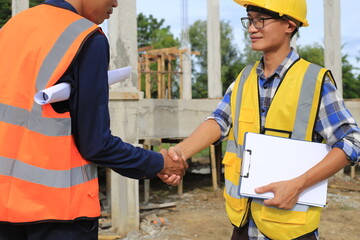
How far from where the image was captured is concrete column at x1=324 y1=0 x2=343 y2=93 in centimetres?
1284

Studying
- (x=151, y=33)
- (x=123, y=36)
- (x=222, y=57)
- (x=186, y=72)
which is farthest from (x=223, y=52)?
(x=123, y=36)

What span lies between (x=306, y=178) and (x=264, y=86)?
575mm

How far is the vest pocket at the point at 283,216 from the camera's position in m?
2.19

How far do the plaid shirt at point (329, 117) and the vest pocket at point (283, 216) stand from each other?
0.42ft

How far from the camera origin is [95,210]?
72.8 inches

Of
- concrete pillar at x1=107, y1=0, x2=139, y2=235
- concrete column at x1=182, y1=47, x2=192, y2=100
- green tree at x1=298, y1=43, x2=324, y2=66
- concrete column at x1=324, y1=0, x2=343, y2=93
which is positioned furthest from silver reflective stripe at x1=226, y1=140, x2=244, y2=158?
green tree at x1=298, y1=43, x2=324, y2=66

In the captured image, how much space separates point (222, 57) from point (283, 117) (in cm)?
4264

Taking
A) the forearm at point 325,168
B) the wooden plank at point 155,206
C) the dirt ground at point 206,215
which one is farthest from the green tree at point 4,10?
the forearm at point 325,168

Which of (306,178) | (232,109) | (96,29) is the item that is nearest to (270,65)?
(232,109)

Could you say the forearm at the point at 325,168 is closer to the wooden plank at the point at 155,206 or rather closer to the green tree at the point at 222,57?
the wooden plank at the point at 155,206

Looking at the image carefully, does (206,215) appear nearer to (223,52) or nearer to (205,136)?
(205,136)

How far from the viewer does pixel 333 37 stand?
12961mm

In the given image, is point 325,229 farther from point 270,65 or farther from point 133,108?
point 270,65

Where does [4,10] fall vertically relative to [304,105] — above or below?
above
